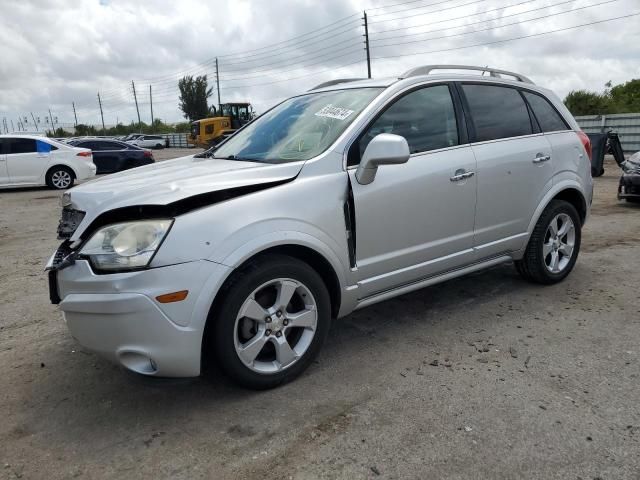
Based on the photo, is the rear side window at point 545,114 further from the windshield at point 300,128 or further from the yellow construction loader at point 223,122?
the yellow construction loader at point 223,122

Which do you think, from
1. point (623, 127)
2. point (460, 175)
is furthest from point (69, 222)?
point (623, 127)

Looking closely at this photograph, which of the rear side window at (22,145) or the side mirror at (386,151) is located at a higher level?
the rear side window at (22,145)

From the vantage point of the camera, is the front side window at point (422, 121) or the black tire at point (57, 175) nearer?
the front side window at point (422, 121)

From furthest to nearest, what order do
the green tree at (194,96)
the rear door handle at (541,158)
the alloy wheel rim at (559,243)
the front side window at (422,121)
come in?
the green tree at (194,96) → the alloy wheel rim at (559,243) → the rear door handle at (541,158) → the front side window at (422,121)

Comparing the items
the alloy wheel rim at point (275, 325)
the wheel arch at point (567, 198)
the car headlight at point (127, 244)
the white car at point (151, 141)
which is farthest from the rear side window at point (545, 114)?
the white car at point (151, 141)

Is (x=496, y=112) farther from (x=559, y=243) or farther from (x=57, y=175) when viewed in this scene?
(x=57, y=175)

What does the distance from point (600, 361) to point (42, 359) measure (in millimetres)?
3531

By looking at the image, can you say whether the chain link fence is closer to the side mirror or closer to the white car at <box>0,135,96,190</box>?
the white car at <box>0,135,96,190</box>

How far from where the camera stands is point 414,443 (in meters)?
2.39

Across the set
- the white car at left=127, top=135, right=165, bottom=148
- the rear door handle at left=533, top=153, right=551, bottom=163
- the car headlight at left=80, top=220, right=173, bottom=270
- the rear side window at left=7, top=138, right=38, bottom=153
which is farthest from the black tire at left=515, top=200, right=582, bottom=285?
the white car at left=127, top=135, right=165, bottom=148

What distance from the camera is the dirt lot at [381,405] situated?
89.8 inches

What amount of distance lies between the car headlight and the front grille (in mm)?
321

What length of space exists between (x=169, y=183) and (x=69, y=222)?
0.63 meters

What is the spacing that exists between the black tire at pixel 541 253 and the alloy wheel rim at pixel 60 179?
12951 millimetres
